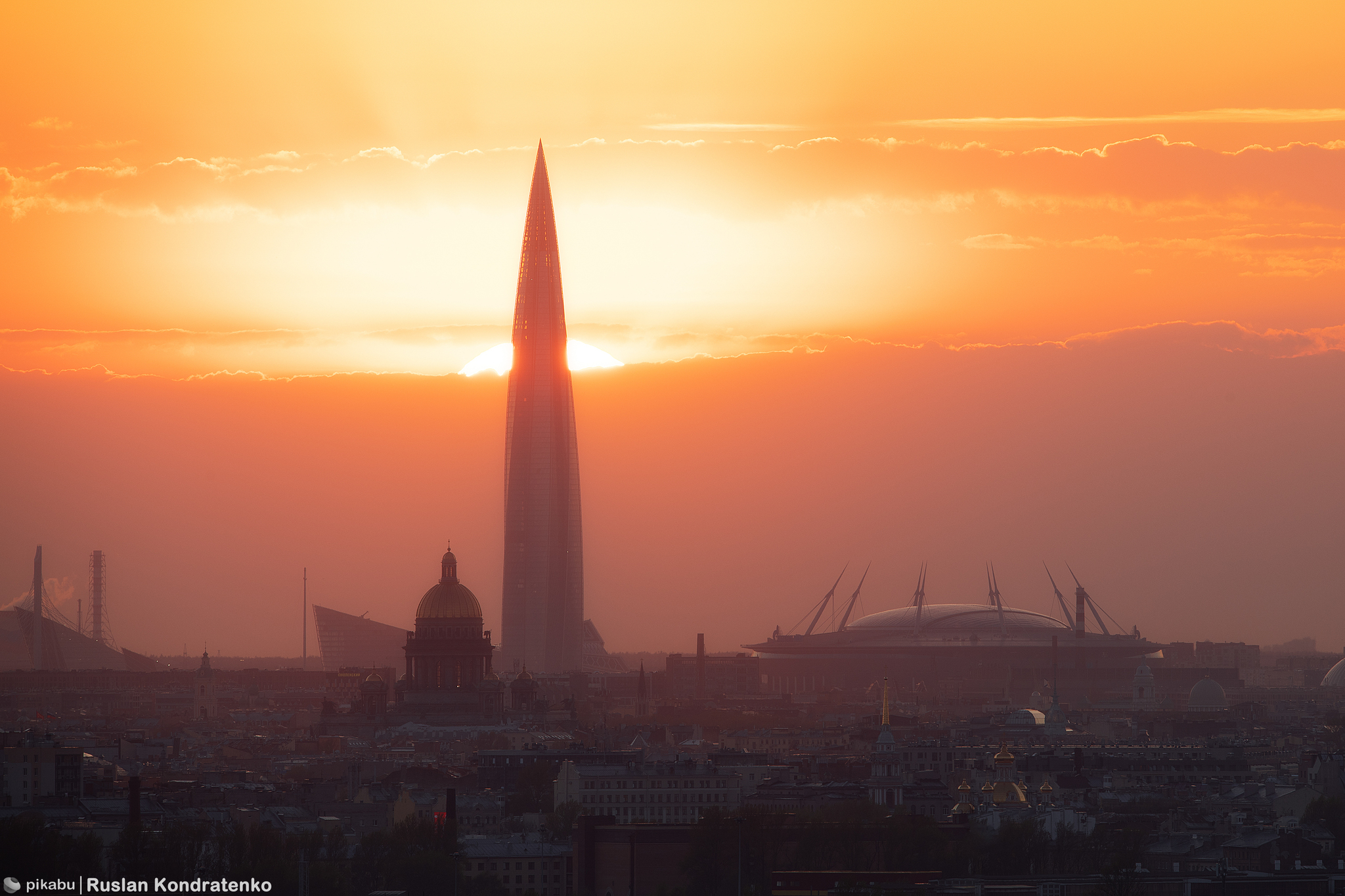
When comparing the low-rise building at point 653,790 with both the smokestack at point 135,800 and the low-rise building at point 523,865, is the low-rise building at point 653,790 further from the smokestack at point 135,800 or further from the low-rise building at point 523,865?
the smokestack at point 135,800

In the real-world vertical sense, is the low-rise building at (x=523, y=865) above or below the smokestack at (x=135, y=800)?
below

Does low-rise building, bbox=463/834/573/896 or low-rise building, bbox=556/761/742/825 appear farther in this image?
low-rise building, bbox=556/761/742/825

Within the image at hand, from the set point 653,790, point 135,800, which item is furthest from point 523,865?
point 653,790

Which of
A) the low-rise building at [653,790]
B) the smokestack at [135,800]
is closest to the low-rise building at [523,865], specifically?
the smokestack at [135,800]

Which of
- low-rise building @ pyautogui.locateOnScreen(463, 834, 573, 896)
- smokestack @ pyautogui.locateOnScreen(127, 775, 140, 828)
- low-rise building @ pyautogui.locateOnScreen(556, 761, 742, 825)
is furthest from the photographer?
low-rise building @ pyautogui.locateOnScreen(556, 761, 742, 825)

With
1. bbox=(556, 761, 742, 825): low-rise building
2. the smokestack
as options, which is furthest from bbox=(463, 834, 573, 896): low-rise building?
bbox=(556, 761, 742, 825): low-rise building

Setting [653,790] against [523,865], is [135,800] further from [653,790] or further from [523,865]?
[653,790]

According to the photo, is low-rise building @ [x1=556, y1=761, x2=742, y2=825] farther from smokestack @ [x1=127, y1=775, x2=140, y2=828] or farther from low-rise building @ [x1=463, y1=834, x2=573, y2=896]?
smokestack @ [x1=127, y1=775, x2=140, y2=828]

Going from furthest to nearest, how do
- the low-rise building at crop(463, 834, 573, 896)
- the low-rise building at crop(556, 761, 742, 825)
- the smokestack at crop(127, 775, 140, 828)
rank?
1. the low-rise building at crop(556, 761, 742, 825)
2. the smokestack at crop(127, 775, 140, 828)
3. the low-rise building at crop(463, 834, 573, 896)

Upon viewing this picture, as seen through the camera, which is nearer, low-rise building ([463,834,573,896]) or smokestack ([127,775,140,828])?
low-rise building ([463,834,573,896])

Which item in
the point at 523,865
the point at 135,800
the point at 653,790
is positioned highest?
the point at 653,790

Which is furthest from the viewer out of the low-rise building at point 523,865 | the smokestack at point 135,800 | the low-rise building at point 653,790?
the low-rise building at point 653,790

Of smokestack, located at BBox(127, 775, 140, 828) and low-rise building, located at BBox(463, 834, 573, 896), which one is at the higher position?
smokestack, located at BBox(127, 775, 140, 828)

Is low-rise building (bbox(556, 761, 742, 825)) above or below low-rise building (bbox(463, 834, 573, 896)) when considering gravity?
above
